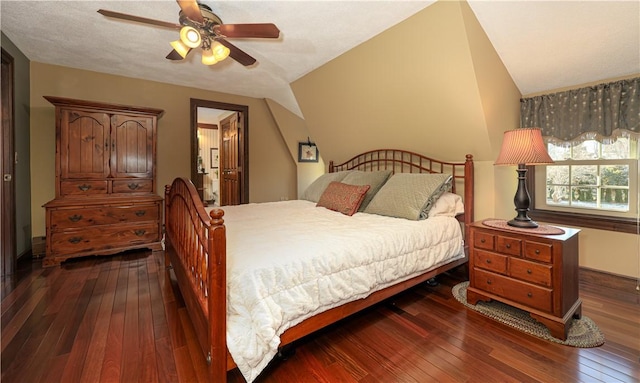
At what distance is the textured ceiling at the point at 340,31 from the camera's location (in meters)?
1.99

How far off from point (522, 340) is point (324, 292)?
1315 millimetres

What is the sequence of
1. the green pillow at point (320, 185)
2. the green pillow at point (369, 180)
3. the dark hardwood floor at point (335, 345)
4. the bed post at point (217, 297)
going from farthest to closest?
the green pillow at point (320, 185) → the green pillow at point (369, 180) → the dark hardwood floor at point (335, 345) → the bed post at point (217, 297)

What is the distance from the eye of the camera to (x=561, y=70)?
7.98ft

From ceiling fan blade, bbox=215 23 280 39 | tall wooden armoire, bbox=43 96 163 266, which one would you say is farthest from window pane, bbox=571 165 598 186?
tall wooden armoire, bbox=43 96 163 266

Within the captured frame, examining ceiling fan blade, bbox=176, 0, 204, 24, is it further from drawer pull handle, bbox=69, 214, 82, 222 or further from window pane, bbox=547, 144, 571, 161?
window pane, bbox=547, 144, 571, 161

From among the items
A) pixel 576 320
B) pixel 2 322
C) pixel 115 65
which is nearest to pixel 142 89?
pixel 115 65

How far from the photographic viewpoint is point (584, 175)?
2.64 meters

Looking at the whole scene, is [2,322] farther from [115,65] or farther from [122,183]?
[115,65]

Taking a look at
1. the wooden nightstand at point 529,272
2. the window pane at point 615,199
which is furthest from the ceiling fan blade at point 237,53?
the window pane at point 615,199

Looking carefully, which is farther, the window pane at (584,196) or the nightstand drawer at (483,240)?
the window pane at (584,196)

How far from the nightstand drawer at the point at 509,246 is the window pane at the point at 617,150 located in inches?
56.7

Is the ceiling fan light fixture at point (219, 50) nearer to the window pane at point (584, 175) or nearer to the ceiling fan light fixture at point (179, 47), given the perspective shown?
the ceiling fan light fixture at point (179, 47)

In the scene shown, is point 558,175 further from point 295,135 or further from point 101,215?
point 101,215

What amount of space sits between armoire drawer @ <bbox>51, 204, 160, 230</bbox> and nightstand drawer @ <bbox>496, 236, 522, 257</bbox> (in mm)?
3712
